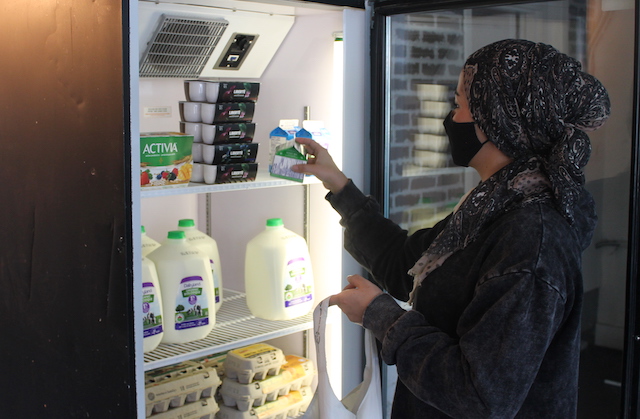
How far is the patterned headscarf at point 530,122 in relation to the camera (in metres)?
1.33

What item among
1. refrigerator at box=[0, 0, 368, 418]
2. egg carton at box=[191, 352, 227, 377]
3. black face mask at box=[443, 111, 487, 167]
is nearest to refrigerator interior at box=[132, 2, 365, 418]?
refrigerator at box=[0, 0, 368, 418]

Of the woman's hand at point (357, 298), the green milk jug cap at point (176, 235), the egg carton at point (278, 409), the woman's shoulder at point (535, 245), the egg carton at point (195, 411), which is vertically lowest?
the egg carton at point (278, 409)

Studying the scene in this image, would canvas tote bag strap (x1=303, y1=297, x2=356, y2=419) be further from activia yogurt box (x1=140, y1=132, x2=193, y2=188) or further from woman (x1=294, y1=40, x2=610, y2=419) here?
activia yogurt box (x1=140, y1=132, x2=193, y2=188)

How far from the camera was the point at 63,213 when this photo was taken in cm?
178

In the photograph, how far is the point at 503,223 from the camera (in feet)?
4.48

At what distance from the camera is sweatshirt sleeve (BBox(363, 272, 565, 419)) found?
125 centimetres

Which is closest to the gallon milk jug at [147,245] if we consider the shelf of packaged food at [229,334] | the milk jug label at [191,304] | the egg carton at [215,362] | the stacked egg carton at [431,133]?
the milk jug label at [191,304]

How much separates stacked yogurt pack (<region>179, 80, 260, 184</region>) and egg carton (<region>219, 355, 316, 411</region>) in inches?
28.9

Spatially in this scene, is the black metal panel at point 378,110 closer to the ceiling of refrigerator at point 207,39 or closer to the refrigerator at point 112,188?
the refrigerator at point 112,188

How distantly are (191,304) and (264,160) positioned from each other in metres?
0.70

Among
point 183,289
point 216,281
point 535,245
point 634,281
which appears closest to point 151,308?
point 183,289

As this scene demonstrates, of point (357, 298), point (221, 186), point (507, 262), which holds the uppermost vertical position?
point (221, 186)

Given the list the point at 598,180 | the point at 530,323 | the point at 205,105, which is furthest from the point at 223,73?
the point at 530,323

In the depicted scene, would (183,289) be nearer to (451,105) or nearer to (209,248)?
(209,248)
